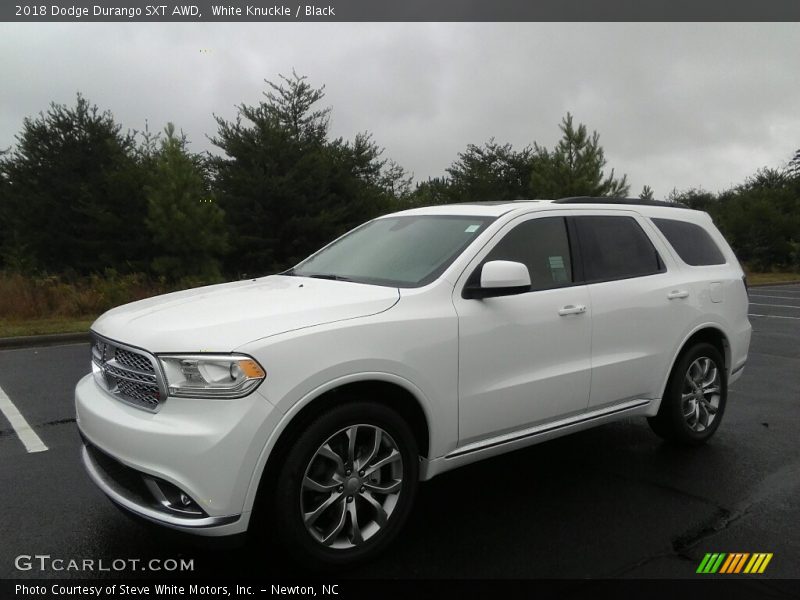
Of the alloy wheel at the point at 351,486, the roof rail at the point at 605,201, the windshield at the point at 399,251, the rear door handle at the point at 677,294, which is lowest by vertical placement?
the alloy wheel at the point at 351,486

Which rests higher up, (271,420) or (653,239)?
(653,239)

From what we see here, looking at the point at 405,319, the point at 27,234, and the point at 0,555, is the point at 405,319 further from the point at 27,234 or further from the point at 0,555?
the point at 27,234

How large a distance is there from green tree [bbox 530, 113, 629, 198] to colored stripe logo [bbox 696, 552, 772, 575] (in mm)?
26637

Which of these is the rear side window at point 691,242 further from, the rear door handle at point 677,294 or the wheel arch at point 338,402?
the wheel arch at point 338,402

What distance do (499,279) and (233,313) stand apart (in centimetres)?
136

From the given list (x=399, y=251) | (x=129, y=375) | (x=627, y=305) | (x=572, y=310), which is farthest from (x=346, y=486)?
(x=627, y=305)

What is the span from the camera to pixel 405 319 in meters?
3.16

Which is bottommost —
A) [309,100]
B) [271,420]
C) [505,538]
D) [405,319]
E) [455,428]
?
[505,538]

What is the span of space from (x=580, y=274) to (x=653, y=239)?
960 mm

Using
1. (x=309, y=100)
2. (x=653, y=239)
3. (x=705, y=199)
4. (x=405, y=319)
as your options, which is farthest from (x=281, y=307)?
(x=705, y=199)

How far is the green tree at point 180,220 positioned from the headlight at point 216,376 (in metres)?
20.8

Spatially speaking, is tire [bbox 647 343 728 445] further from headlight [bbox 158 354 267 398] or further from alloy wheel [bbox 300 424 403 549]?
headlight [bbox 158 354 267 398]

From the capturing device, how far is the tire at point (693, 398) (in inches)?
180

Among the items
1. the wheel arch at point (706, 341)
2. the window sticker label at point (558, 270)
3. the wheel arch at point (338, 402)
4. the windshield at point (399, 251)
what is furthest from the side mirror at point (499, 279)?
the wheel arch at point (706, 341)
